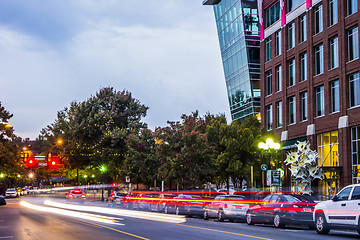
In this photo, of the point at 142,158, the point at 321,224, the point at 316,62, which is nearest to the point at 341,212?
the point at 321,224

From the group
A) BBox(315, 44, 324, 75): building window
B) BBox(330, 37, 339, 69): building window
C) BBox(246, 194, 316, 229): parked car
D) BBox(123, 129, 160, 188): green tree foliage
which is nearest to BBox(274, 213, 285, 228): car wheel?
BBox(246, 194, 316, 229): parked car

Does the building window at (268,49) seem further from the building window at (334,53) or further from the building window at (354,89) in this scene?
the building window at (354,89)

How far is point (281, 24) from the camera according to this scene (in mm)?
52375

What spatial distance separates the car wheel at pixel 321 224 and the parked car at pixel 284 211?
2317 millimetres

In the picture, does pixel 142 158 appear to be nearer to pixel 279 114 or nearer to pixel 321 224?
pixel 279 114

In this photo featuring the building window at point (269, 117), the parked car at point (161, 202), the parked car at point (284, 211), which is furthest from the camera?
the building window at point (269, 117)

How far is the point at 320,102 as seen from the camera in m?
45.9

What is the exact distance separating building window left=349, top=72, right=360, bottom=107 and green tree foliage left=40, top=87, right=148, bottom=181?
25.8 m

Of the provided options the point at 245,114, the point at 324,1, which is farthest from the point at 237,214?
the point at 245,114

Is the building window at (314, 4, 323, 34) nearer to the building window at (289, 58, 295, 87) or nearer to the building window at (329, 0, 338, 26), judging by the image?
the building window at (329, 0, 338, 26)

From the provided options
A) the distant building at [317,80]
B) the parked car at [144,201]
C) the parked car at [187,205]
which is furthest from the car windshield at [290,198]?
the parked car at [144,201]

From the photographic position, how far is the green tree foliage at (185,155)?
151ft

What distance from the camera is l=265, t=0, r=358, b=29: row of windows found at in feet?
137

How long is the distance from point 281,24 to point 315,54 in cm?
697
